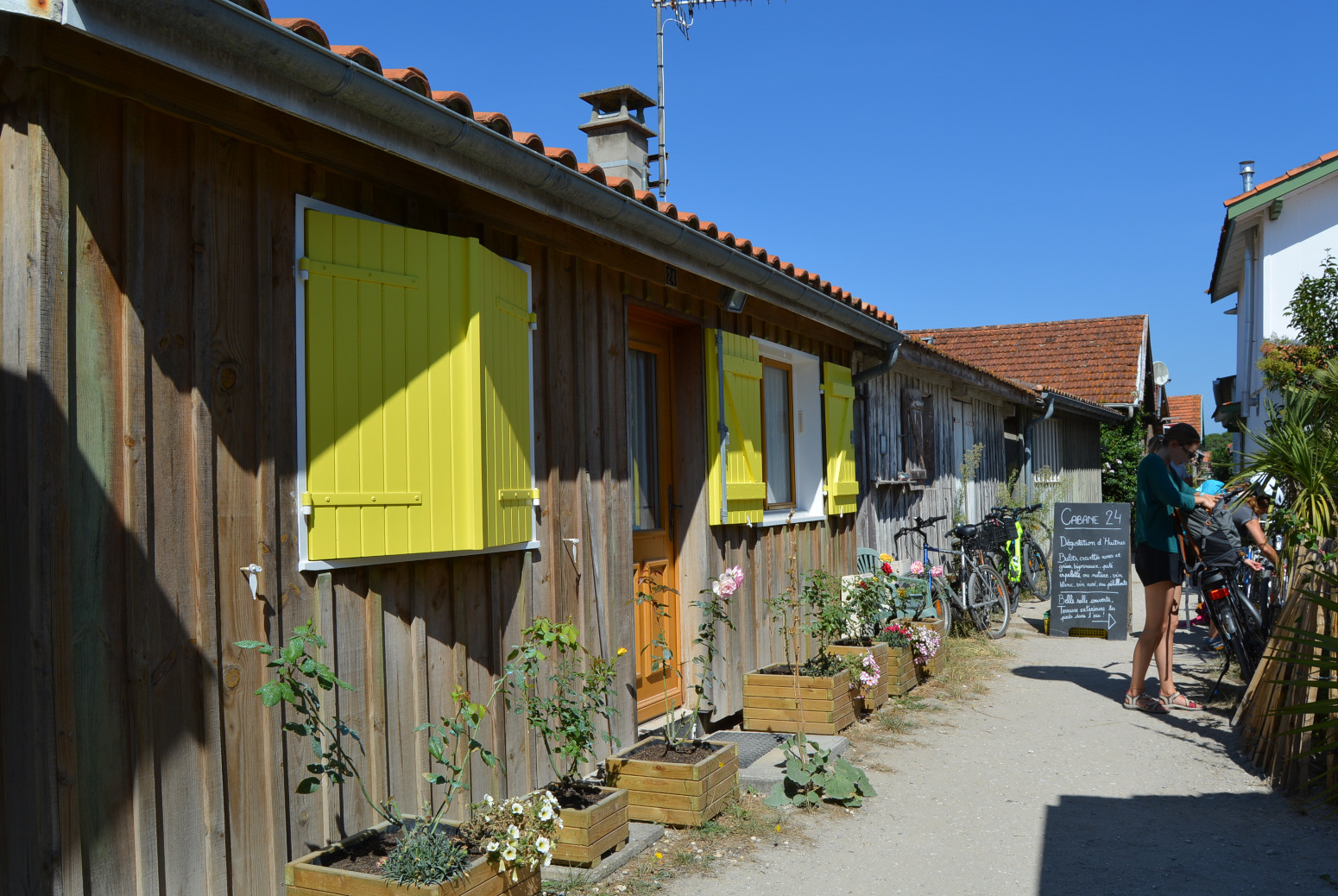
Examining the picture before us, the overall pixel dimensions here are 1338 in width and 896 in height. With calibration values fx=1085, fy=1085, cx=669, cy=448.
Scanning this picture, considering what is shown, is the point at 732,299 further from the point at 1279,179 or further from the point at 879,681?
the point at 1279,179

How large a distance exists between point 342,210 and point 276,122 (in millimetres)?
384

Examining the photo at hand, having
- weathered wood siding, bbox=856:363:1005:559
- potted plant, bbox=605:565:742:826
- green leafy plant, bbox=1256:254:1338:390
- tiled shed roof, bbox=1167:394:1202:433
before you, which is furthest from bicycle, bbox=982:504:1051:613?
tiled shed roof, bbox=1167:394:1202:433

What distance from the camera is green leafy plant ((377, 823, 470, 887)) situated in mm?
3080

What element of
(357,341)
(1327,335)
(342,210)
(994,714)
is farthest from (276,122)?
(1327,335)

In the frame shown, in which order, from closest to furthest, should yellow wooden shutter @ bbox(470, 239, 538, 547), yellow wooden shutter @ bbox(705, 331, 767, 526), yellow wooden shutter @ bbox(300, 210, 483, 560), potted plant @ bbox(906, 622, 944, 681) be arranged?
1. yellow wooden shutter @ bbox(300, 210, 483, 560)
2. yellow wooden shutter @ bbox(470, 239, 538, 547)
3. yellow wooden shutter @ bbox(705, 331, 767, 526)
4. potted plant @ bbox(906, 622, 944, 681)

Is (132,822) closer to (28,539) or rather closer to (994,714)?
(28,539)

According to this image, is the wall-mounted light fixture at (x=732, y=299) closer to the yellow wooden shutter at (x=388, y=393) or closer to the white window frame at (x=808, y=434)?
the white window frame at (x=808, y=434)

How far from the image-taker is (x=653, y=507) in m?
6.18

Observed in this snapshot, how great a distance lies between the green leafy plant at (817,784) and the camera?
16.6ft

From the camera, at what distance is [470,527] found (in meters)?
3.78

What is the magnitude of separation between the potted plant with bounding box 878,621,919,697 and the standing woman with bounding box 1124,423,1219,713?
4.97 feet

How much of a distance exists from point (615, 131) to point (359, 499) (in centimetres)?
370

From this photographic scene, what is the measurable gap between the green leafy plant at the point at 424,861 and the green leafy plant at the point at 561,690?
0.72 meters

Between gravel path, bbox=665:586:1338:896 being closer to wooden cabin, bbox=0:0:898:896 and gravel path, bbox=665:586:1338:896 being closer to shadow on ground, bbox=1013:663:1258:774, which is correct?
shadow on ground, bbox=1013:663:1258:774
